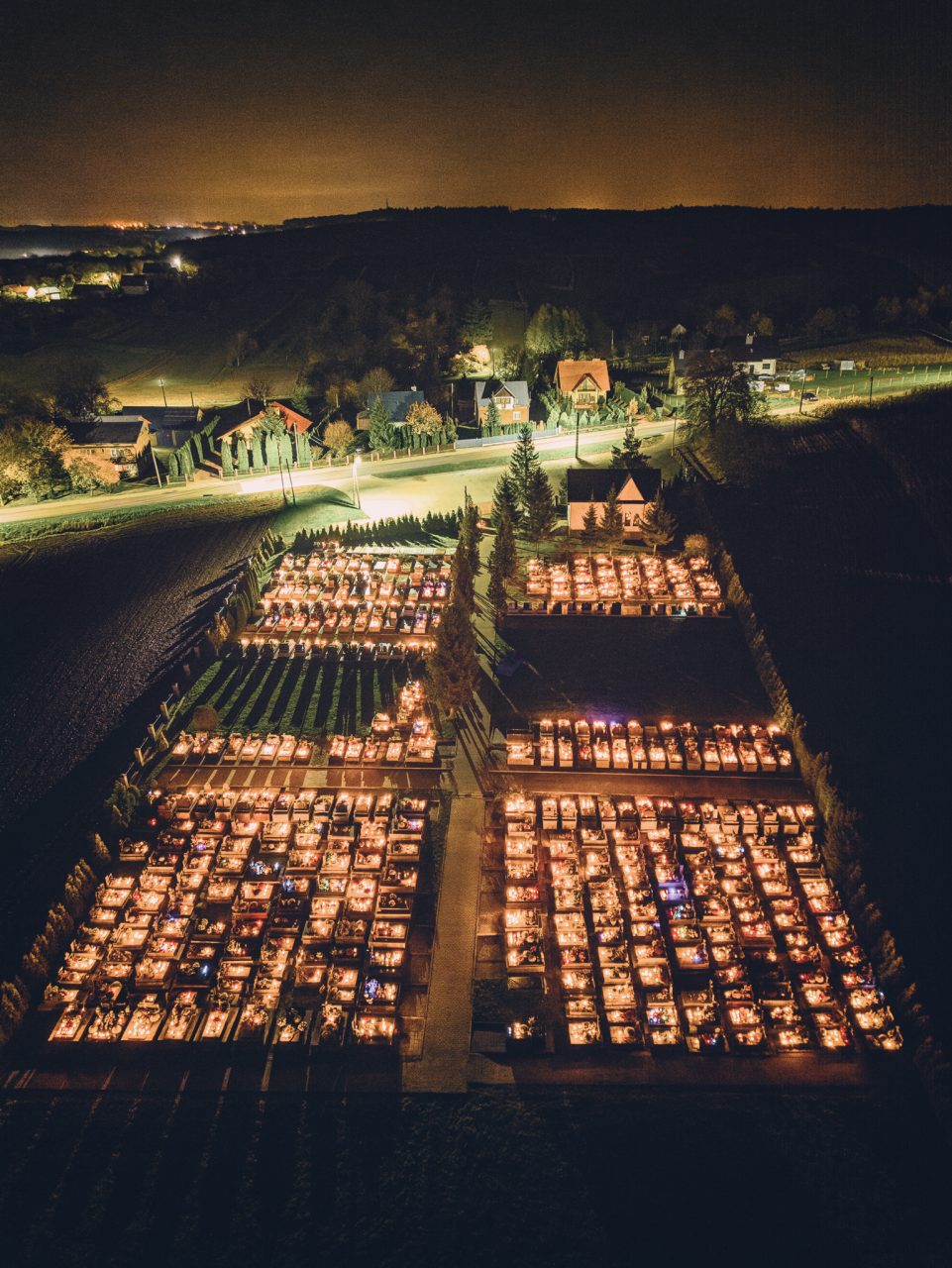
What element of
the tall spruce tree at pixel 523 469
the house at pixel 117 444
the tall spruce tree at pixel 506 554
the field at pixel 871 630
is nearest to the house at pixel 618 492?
the tall spruce tree at pixel 523 469

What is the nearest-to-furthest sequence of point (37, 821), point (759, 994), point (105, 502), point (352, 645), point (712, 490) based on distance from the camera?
1. point (759, 994)
2. point (37, 821)
3. point (352, 645)
4. point (712, 490)
5. point (105, 502)

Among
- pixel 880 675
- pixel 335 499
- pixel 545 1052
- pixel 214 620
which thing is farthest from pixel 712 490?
pixel 545 1052

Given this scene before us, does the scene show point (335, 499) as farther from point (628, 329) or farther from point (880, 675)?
point (628, 329)

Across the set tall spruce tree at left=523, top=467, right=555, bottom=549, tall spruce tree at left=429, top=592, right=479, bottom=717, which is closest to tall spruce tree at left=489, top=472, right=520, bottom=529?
tall spruce tree at left=523, top=467, right=555, bottom=549

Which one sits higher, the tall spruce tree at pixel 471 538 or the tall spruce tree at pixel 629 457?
the tall spruce tree at pixel 629 457

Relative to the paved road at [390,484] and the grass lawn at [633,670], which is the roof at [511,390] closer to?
the paved road at [390,484]

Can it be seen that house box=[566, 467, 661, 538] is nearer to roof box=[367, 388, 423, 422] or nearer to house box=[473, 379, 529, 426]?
house box=[473, 379, 529, 426]
